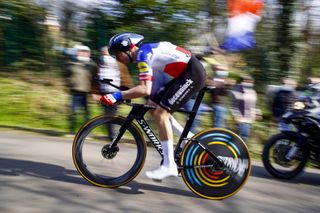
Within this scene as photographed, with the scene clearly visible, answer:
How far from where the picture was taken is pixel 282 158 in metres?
6.13

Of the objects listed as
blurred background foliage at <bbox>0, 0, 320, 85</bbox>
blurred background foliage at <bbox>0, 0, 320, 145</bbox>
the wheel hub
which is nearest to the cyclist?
the wheel hub

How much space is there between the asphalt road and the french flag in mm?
4679

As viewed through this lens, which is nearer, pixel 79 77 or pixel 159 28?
pixel 79 77

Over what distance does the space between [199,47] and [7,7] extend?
524 cm

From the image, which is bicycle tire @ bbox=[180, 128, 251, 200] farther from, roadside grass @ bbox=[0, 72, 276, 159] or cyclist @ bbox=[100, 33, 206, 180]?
roadside grass @ bbox=[0, 72, 276, 159]

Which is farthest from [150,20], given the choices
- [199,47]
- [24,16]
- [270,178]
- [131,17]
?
[270,178]

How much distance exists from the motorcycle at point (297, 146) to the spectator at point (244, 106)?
209cm

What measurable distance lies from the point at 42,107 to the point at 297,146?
6.01 m

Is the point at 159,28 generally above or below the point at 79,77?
above

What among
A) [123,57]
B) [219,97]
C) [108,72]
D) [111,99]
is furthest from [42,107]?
[111,99]

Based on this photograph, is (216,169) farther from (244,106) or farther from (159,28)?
(159,28)

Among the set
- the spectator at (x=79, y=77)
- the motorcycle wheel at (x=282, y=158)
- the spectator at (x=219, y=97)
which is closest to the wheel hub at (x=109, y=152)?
the motorcycle wheel at (x=282, y=158)

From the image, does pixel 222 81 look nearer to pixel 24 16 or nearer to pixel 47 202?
pixel 47 202

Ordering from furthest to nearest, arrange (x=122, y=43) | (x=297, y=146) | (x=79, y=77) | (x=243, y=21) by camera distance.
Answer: (x=243, y=21)
(x=79, y=77)
(x=297, y=146)
(x=122, y=43)
